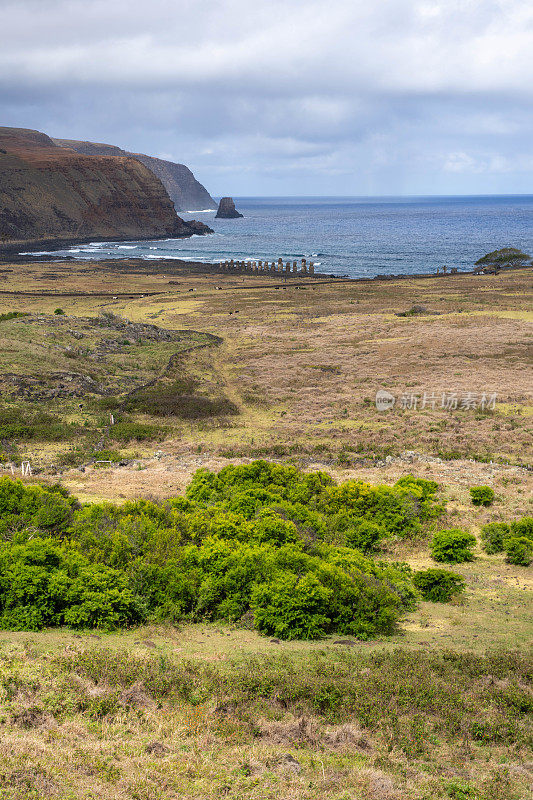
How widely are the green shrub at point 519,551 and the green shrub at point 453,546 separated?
901 millimetres

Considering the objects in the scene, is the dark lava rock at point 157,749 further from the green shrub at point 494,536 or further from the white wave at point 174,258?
the white wave at point 174,258

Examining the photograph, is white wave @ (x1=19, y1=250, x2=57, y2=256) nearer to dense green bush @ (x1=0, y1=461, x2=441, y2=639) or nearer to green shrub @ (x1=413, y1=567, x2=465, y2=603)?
dense green bush @ (x1=0, y1=461, x2=441, y2=639)

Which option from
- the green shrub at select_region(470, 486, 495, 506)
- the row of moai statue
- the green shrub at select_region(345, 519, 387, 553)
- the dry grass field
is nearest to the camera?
the dry grass field

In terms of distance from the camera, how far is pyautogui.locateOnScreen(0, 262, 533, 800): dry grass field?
8109 mm

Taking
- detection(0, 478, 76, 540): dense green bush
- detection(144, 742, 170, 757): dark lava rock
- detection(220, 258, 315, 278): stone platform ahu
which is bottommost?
detection(144, 742, 170, 757): dark lava rock

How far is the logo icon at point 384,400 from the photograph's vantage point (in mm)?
34094

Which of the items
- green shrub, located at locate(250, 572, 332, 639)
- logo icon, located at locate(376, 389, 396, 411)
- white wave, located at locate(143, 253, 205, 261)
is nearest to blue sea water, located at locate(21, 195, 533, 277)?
white wave, located at locate(143, 253, 205, 261)

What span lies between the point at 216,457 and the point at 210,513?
8.63 meters

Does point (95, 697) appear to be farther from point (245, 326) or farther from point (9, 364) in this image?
point (245, 326)

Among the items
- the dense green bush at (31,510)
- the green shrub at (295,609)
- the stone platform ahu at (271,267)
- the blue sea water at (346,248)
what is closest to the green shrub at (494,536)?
the green shrub at (295,609)

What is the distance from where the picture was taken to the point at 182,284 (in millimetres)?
96188

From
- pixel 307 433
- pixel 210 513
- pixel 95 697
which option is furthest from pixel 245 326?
pixel 95 697
